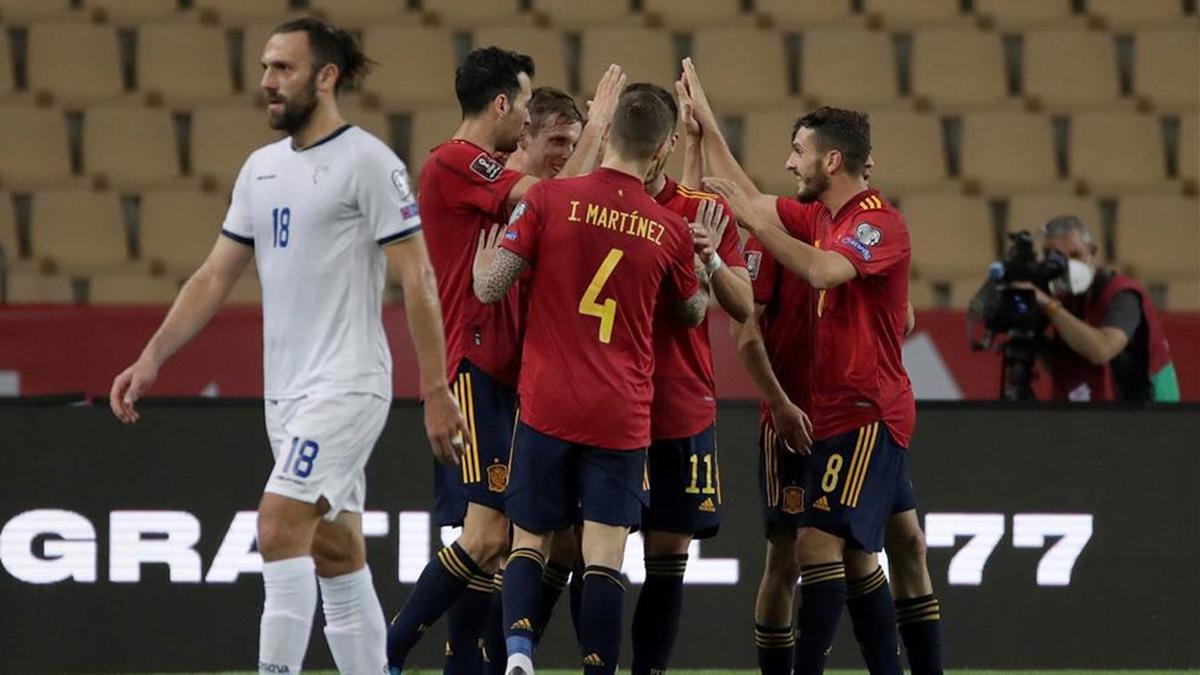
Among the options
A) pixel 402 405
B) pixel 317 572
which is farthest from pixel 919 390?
pixel 317 572

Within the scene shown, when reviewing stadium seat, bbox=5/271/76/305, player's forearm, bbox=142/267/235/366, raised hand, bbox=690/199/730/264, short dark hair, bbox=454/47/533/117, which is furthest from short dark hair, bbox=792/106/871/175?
stadium seat, bbox=5/271/76/305

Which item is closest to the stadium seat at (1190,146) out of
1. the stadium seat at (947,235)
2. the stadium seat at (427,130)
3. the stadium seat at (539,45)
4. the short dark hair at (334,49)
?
the stadium seat at (947,235)

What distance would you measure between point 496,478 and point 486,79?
131 cm

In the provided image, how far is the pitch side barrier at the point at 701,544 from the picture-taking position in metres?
8.12

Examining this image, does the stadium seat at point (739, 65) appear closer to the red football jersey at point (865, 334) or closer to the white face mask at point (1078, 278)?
the white face mask at point (1078, 278)

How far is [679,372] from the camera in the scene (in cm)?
661

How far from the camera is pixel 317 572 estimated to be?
5848 mm

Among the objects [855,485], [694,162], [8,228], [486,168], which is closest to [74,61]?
[8,228]

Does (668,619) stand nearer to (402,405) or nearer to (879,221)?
(879,221)

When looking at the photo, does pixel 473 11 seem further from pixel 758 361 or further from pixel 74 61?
pixel 758 361

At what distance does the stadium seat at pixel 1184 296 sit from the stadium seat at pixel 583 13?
3.78 metres

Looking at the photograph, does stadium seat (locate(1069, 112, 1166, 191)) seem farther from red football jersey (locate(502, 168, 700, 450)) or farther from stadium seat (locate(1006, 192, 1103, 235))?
red football jersey (locate(502, 168, 700, 450))

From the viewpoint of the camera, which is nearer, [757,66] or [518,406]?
[518,406]

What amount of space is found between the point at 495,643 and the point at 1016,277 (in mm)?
3382
